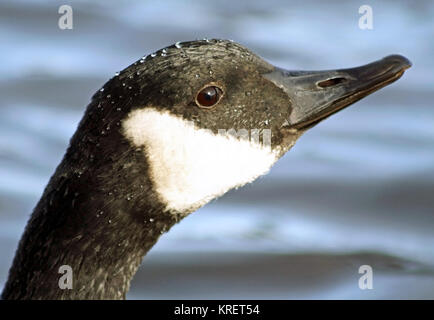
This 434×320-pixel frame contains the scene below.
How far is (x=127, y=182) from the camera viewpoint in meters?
5.02

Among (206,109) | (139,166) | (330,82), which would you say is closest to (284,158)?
(330,82)

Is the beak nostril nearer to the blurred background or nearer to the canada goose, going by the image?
the canada goose

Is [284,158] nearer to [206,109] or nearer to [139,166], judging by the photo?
[206,109]

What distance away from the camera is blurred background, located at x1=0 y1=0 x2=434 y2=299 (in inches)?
310

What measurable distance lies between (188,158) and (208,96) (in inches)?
12.3

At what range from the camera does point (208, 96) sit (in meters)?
Result: 5.14

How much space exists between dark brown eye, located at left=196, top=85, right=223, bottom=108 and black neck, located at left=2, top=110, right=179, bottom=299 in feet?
1.29

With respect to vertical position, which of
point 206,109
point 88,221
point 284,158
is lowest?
point 88,221

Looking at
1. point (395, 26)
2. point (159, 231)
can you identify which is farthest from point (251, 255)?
point (395, 26)

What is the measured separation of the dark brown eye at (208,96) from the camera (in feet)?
16.8

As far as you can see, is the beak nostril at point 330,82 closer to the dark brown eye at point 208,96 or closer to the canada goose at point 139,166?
the canada goose at point 139,166

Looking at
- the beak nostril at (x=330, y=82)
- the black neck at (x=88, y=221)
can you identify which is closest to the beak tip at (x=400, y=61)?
the beak nostril at (x=330, y=82)

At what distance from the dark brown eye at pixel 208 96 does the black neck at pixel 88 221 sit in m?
0.39
